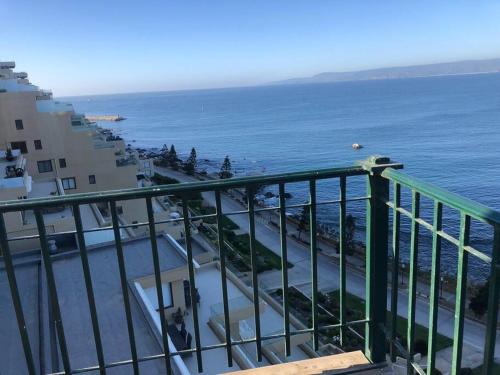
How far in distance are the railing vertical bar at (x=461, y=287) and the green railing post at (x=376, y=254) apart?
2.63 feet

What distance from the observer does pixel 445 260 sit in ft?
96.9

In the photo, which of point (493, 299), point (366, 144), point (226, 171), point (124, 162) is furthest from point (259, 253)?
point (366, 144)

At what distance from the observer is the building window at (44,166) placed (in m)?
26.2

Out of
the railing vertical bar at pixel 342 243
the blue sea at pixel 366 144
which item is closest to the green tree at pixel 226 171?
the blue sea at pixel 366 144

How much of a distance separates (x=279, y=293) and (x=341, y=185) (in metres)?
22.7

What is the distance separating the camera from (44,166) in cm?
2633

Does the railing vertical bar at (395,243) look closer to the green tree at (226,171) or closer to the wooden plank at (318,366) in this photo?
the wooden plank at (318,366)

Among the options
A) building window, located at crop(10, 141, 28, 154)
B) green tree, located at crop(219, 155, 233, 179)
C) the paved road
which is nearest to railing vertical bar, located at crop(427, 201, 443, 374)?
the paved road

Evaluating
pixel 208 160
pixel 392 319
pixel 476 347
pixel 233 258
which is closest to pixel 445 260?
pixel 476 347

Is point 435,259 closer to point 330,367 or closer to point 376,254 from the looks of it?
point 376,254

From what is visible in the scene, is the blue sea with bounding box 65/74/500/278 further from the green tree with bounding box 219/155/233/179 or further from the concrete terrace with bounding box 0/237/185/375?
the concrete terrace with bounding box 0/237/185/375

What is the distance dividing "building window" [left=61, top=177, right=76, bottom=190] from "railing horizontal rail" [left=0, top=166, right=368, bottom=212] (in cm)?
2657

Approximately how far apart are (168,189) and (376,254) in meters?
1.40

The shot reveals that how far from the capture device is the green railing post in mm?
2773
